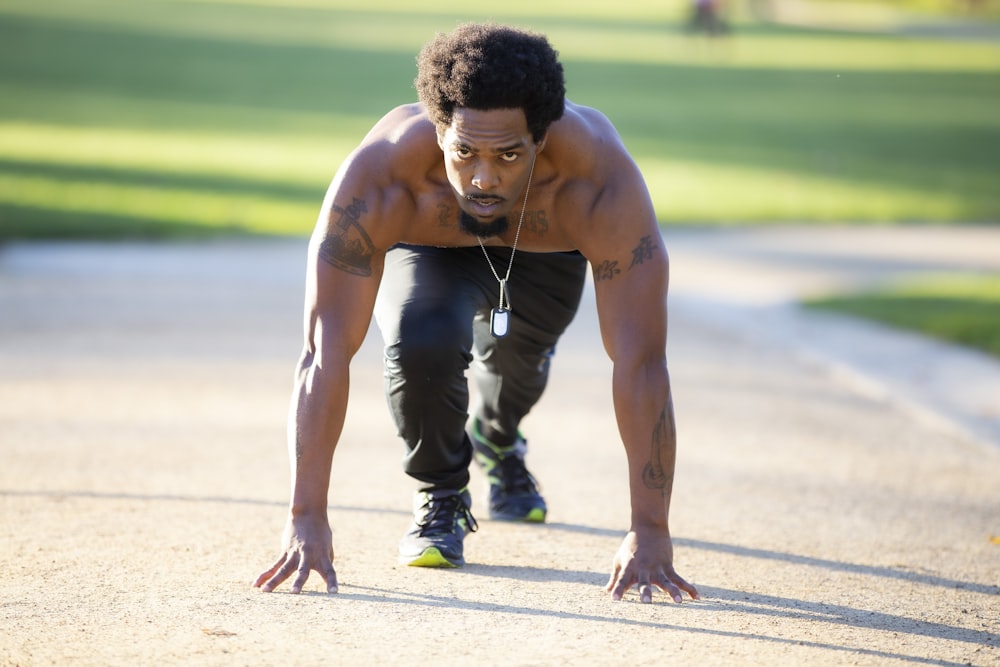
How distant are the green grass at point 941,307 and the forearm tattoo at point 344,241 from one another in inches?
216

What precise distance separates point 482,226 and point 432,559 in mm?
1054

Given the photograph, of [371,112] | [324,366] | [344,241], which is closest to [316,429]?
[324,366]

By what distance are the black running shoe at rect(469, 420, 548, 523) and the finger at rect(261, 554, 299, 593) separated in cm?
133

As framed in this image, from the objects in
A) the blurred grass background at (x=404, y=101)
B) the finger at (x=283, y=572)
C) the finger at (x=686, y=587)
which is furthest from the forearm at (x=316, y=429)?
the blurred grass background at (x=404, y=101)

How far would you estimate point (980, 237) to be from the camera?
1454 cm

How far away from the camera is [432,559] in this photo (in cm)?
449

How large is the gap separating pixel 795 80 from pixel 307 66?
1159 centimetres

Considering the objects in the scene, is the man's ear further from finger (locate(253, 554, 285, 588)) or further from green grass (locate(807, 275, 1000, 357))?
green grass (locate(807, 275, 1000, 357))

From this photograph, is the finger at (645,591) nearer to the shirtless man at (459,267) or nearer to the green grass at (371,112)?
the shirtless man at (459,267)

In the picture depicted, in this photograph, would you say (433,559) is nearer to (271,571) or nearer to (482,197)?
(271,571)

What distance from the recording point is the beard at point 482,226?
4352 mm

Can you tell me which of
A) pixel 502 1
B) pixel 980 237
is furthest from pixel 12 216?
pixel 502 1

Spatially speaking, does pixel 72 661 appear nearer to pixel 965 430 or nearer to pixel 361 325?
pixel 361 325

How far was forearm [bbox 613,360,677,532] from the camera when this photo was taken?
4.16 metres
